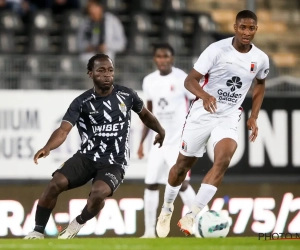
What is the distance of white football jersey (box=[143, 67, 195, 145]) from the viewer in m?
12.9

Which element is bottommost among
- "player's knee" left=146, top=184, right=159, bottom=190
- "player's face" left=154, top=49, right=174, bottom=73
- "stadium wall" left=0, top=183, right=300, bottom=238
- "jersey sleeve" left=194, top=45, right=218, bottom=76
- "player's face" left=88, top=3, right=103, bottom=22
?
"stadium wall" left=0, top=183, right=300, bottom=238

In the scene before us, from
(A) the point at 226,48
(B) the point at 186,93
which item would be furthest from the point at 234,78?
(B) the point at 186,93

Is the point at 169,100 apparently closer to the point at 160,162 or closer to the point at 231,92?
the point at 160,162

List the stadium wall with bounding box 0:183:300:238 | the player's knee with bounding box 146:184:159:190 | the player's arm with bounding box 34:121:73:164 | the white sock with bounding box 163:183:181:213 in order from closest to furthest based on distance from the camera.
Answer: the player's arm with bounding box 34:121:73:164 < the white sock with bounding box 163:183:181:213 < the player's knee with bounding box 146:184:159:190 < the stadium wall with bounding box 0:183:300:238

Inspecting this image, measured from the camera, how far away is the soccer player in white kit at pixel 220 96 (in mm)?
10203

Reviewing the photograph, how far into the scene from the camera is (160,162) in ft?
42.8

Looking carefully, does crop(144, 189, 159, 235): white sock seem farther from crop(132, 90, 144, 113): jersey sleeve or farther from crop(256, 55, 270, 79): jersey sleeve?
crop(256, 55, 270, 79): jersey sleeve

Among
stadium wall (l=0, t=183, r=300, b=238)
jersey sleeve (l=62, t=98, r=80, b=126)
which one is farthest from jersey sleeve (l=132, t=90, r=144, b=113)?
stadium wall (l=0, t=183, r=300, b=238)

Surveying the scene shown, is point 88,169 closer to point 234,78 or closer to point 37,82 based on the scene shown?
point 234,78

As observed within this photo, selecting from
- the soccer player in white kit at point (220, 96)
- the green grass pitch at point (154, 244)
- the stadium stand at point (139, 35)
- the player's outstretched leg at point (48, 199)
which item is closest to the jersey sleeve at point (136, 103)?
the soccer player in white kit at point (220, 96)

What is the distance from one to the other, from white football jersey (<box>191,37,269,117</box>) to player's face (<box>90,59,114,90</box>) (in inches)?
34.8

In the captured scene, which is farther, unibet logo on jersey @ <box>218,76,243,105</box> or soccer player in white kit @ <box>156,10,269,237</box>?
unibet logo on jersey @ <box>218,76,243,105</box>

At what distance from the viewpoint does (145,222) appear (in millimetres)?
13438

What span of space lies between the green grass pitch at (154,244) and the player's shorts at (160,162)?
3110 millimetres
